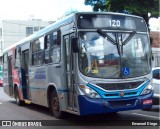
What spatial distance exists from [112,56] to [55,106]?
295 centimetres

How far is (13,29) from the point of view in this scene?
65.8 m

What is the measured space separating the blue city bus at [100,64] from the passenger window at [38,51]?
53.4 inches

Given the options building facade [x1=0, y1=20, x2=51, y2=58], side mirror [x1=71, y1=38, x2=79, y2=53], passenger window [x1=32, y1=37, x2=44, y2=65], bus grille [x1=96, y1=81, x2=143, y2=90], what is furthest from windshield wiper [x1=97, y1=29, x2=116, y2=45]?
building facade [x1=0, y1=20, x2=51, y2=58]

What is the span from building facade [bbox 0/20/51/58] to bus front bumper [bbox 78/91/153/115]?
190ft

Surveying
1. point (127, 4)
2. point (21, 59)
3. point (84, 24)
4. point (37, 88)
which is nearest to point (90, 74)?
point (84, 24)

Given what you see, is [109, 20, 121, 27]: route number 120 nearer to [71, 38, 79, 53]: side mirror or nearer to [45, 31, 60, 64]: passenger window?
[71, 38, 79, 53]: side mirror

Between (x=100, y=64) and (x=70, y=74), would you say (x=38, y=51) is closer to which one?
(x=70, y=74)

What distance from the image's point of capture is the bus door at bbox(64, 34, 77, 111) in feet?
32.1

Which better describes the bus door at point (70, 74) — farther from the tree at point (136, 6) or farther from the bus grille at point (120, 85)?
the tree at point (136, 6)

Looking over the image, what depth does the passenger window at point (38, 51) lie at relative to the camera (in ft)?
41.3

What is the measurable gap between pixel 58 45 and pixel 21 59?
515cm

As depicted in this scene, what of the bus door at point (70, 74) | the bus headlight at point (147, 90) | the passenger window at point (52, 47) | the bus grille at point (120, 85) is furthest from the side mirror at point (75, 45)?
the bus headlight at point (147, 90)

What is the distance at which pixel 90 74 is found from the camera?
9.37 meters

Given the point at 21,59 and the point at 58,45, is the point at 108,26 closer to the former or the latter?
the point at 58,45
